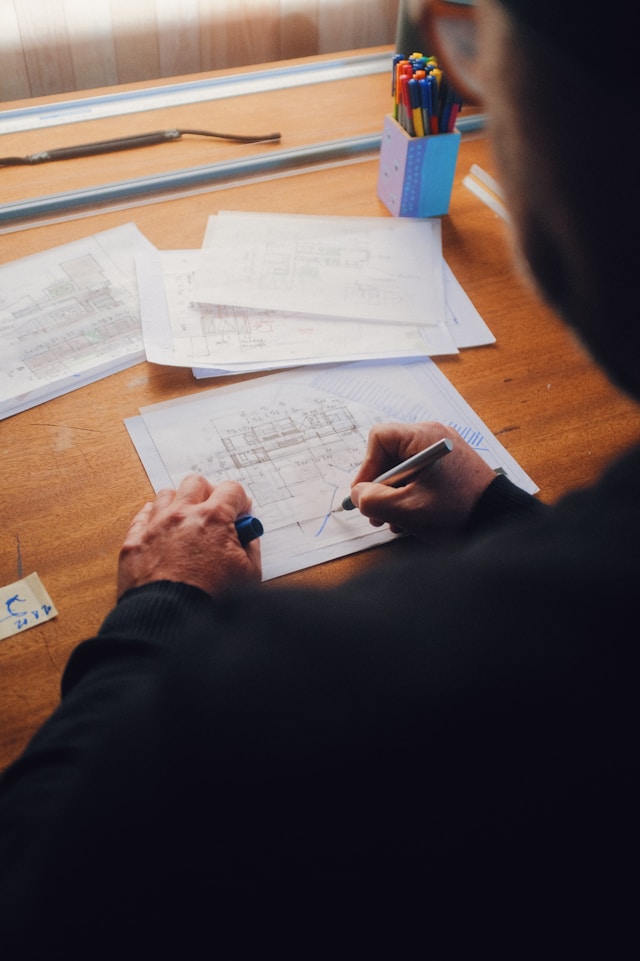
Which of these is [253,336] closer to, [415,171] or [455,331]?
[455,331]

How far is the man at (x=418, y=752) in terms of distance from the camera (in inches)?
13.8

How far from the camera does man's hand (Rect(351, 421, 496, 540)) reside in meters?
0.81

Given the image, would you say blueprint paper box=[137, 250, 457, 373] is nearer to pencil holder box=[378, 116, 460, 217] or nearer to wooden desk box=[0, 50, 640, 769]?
wooden desk box=[0, 50, 640, 769]

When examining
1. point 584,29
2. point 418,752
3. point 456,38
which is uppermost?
point 584,29

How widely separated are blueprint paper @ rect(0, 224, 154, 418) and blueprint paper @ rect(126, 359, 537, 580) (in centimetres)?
12

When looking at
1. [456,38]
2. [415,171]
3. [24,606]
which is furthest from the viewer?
[415,171]

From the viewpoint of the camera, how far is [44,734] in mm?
578

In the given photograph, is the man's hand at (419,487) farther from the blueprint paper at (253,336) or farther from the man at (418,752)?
the man at (418,752)

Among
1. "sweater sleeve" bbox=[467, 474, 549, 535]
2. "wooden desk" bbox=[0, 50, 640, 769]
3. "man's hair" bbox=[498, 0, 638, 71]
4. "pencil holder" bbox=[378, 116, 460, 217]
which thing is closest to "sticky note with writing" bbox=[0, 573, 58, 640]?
"wooden desk" bbox=[0, 50, 640, 769]

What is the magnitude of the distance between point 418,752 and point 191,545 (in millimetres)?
443

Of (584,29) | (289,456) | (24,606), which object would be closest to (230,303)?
(289,456)

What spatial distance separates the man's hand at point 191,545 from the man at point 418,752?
0.29 meters

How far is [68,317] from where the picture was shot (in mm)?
1037

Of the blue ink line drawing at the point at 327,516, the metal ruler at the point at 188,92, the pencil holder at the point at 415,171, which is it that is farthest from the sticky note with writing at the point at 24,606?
the metal ruler at the point at 188,92
